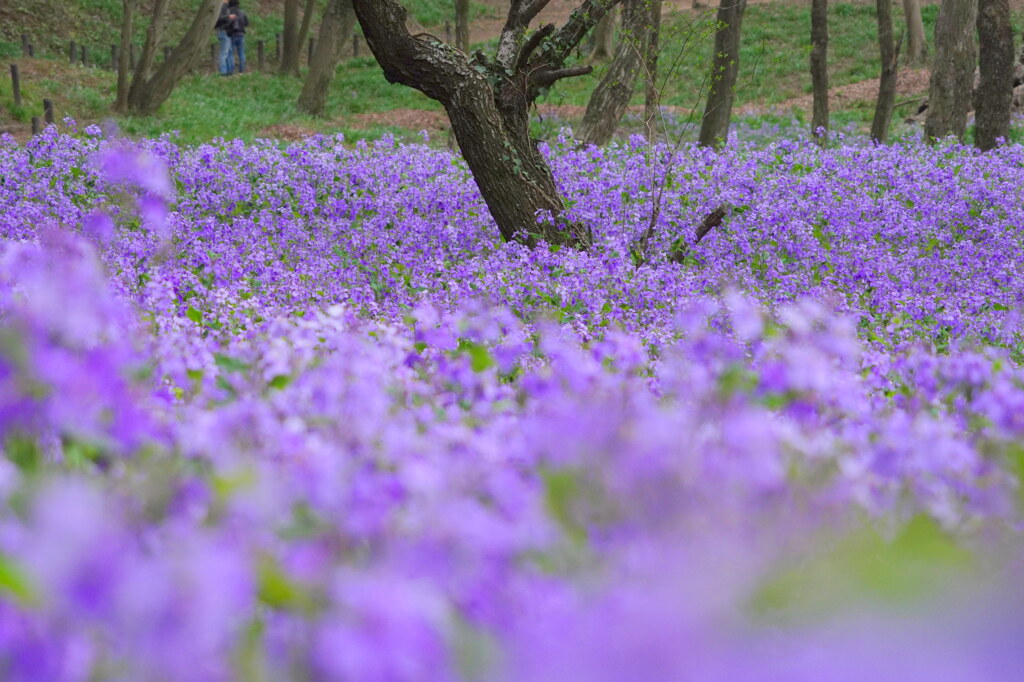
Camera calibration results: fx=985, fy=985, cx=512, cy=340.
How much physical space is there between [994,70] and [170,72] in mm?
14459

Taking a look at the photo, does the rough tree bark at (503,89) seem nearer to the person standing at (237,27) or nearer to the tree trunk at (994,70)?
the tree trunk at (994,70)

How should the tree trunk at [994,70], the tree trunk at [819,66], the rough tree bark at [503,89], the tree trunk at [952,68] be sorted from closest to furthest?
the rough tree bark at [503,89] → the tree trunk at [952,68] → the tree trunk at [994,70] → the tree trunk at [819,66]

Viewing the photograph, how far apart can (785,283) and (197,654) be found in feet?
22.4

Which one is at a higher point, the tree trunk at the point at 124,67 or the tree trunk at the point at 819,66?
the tree trunk at the point at 819,66

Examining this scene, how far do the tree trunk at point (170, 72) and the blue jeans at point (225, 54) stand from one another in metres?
9.30

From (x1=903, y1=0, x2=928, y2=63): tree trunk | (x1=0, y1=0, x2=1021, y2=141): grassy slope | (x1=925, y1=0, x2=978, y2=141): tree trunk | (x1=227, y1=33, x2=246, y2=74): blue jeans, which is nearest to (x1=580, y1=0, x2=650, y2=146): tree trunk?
(x1=0, y1=0, x2=1021, y2=141): grassy slope

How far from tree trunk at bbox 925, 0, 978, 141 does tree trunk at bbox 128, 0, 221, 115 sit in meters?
13.4

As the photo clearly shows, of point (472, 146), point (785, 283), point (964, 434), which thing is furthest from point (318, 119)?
point (964, 434)

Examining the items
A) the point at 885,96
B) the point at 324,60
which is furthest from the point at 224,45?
the point at 885,96

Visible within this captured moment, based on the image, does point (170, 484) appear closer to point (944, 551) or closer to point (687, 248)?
point (944, 551)

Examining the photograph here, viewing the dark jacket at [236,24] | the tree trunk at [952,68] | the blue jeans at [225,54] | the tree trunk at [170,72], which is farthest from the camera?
the dark jacket at [236,24]

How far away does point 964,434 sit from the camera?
2.72m

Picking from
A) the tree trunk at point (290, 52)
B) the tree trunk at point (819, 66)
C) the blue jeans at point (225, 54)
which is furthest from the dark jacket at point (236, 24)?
the tree trunk at point (819, 66)

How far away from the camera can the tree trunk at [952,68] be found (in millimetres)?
13375
